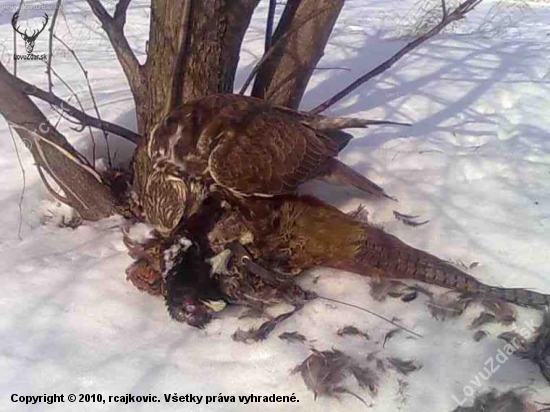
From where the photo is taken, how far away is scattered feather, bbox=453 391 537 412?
7.32 feet

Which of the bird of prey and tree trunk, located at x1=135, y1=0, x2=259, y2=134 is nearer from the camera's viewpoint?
the bird of prey

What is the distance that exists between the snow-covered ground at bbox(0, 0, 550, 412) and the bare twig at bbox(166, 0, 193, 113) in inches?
25.5

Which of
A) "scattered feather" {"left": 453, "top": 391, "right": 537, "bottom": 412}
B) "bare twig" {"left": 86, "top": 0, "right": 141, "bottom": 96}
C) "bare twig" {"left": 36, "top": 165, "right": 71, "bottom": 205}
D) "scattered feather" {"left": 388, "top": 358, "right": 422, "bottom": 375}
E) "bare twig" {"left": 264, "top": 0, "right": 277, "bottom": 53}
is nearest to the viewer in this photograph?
"scattered feather" {"left": 453, "top": 391, "right": 537, "bottom": 412}

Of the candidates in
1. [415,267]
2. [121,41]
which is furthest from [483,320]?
[121,41]

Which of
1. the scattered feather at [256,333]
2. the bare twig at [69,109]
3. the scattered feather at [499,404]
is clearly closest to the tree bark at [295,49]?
the bare twig at [69,109]

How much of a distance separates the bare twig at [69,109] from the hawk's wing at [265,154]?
25.1 inches

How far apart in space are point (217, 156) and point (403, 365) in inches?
43.0

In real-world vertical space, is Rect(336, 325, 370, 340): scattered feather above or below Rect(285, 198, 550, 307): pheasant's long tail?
below

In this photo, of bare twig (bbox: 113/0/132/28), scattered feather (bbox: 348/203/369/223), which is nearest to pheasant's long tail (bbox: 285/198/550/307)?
scattered feather (bbox: 348/203/369/223)

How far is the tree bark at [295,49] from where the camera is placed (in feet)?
10.8

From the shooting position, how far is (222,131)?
275cm

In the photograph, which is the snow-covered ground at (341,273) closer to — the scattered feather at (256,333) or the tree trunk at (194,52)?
the scattered feather at (256,333)

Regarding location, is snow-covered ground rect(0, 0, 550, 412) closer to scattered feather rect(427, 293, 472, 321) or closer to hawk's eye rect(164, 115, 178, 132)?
scattered feather rect(427, 293, 472, 321)

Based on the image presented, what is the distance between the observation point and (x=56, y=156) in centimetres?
303
